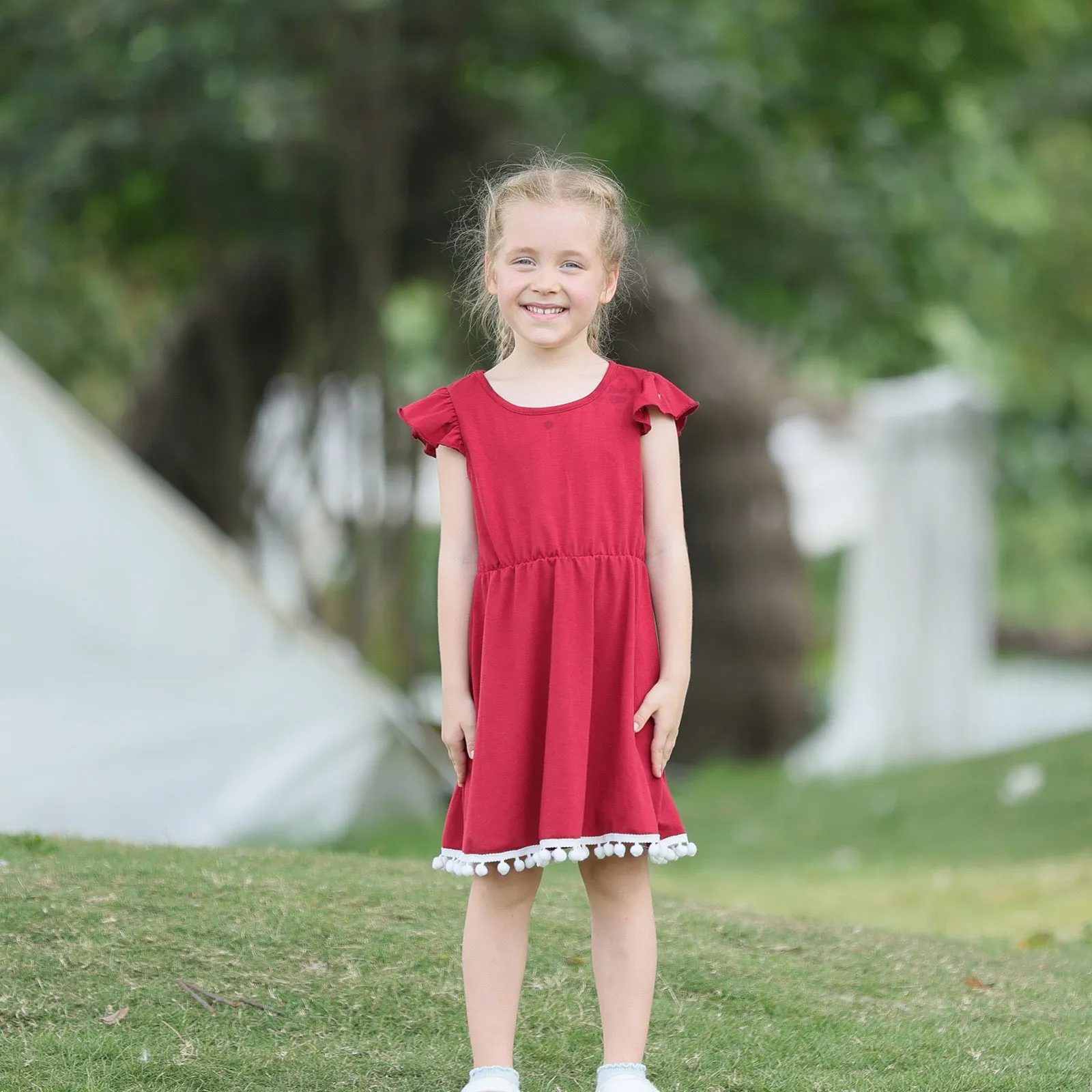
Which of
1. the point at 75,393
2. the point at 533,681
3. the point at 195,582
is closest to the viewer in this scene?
the point at 533,681

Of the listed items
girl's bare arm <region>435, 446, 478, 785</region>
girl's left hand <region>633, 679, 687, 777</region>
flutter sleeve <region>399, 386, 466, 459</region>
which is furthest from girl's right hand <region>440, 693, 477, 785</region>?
flutter sleeve <region>399, 386, 466, 459</region>

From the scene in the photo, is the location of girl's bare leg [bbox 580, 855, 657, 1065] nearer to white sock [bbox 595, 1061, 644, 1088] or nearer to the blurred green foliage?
white sock [bbox 595, 1061, 644, 1088]

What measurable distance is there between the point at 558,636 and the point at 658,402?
1.32 feet

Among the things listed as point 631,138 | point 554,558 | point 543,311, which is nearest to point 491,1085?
point 554,558

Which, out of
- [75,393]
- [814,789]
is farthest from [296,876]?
[75,393]

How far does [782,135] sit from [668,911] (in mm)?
7088

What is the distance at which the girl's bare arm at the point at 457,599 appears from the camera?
7.41 ft

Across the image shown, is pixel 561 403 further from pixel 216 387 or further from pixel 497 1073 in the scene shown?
pixel 216 387

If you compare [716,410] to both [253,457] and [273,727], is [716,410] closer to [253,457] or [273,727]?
[253,457]

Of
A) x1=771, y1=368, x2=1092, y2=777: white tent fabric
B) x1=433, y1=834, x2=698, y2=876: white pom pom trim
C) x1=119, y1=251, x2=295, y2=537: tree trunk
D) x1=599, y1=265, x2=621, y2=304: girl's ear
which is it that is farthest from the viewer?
x1=119, y1=251, x2=295, y2=537: tree trunk

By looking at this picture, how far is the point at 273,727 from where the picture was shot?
5.82 meters

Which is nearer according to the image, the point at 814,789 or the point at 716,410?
the point at 814,789

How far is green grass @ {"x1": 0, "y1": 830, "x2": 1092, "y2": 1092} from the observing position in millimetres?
2404

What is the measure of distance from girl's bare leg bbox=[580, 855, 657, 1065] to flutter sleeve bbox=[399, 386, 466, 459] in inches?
26.3
